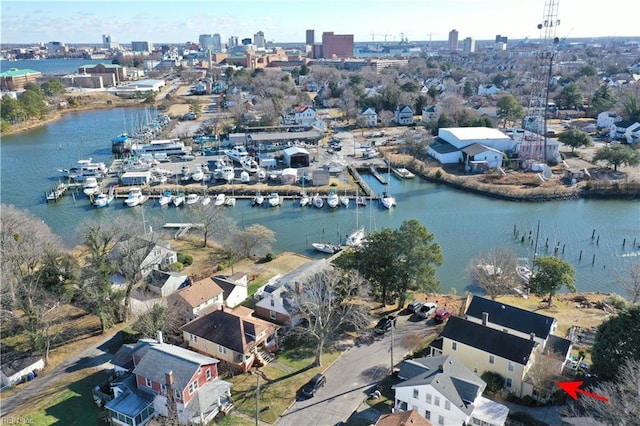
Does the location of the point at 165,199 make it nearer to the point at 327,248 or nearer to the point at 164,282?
the point at 327,248

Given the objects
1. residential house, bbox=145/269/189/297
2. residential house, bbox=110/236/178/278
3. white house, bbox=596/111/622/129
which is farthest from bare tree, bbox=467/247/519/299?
white house, bbox=596/111/622/129

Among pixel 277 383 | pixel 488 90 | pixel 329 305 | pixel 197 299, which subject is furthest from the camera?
pixel 488 90

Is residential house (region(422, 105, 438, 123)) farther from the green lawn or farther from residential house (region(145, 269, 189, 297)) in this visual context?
the green lawn

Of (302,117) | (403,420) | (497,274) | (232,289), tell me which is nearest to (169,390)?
(403,420)

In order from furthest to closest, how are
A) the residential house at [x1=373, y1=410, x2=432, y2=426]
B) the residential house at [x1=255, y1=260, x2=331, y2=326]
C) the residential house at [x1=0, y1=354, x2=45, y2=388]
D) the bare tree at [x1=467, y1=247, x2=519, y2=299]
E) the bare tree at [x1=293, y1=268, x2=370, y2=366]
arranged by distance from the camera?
the bare tree at [x1=467, y1=247, x2=519, y2=299] < the residential house at [x1=255, y1=260, x2=331, y2=326] < the bare tree at [x1=293, y1=268, x2=370, y2=366] < the residential house at [x1=0, y1=354, x2=45, y2=388] < the residential house at [x1=373, y1=410, x2=432, y2=426]

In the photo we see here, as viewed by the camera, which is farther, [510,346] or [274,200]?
[274,200]

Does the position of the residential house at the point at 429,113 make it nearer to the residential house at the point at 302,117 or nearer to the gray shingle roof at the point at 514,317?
the residential house at the point at 302,117

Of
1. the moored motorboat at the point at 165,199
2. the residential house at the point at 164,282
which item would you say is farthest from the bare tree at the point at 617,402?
the moored motorboat at the point at 165,199
